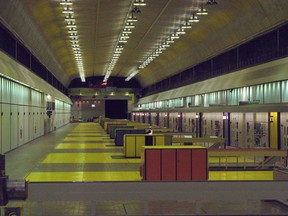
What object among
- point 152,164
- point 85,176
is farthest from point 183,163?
point 85,176

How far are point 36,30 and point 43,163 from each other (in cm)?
1577

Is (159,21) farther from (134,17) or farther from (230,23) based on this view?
(230,23)

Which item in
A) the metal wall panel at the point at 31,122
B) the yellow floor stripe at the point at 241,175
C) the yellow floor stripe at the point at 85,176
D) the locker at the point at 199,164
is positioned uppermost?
the metal wall panel at the point at 31,122

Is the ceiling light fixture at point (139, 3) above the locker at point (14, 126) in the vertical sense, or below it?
above

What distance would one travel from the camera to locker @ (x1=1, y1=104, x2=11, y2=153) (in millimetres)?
30298

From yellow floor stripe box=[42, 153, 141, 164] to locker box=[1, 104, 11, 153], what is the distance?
2655 millimetres

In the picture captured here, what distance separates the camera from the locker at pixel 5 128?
1193 inches

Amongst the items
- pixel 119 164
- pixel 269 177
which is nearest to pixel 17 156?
pixel 119 164

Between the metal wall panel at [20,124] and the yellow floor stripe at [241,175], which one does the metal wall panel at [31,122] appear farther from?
the yellow floor stripe at [241,175]

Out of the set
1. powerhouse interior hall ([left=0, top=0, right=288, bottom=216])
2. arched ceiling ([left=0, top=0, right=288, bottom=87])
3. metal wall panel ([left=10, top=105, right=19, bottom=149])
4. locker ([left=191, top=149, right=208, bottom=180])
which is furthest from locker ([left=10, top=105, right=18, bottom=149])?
locker ([left=191, top=149, right=208, bottom=180])

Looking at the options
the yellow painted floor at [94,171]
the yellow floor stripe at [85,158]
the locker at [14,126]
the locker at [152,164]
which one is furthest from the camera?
the locker at [14,126]

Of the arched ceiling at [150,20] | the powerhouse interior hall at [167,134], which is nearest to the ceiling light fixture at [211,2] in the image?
the powerhouse interior hall at [167,134]

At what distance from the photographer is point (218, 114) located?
140ft

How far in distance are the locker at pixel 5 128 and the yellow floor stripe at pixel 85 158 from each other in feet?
8.71
